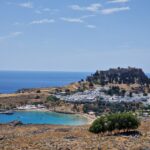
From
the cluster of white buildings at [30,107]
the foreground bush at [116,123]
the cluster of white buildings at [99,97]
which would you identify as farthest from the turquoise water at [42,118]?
the foreground bush at [116,123]

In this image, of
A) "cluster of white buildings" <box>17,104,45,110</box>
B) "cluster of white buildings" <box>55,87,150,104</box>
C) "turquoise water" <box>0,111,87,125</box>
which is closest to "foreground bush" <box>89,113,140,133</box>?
"turquoise water" <box>0,111,87,125</box>

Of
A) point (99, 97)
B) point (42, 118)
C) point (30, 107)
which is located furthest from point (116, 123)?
point (99, 97)

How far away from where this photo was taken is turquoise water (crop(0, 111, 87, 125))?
143125mm

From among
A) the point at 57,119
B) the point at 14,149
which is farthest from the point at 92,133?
the point at 57,119

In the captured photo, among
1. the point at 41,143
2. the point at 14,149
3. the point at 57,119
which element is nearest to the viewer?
the point at 14,149

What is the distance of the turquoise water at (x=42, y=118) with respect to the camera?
470 feet

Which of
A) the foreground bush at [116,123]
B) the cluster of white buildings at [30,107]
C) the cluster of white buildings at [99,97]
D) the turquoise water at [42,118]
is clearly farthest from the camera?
the cluster of white buildings at [99,97]

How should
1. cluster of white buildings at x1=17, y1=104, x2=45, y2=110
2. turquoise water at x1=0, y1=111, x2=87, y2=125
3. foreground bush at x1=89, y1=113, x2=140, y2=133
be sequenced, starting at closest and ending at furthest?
foreground bush at x1=89, y1=113, x2=140, y2=133
turquoise water at x1=0, y1=111, x2=87, y2=125
cluster of white buildings at x1=17, y1=104, x2=45, y2=110

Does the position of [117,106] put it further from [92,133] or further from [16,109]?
[92,133]

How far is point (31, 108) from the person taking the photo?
17500 cm

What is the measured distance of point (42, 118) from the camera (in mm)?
152125

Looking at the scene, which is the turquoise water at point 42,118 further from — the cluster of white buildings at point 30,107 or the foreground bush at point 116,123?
the foreground bush at point 116,123

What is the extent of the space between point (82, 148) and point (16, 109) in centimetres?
12953

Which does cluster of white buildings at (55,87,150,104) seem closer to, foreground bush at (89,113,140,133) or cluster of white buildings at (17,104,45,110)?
cluster of white buildings at (17,104,45,110)
